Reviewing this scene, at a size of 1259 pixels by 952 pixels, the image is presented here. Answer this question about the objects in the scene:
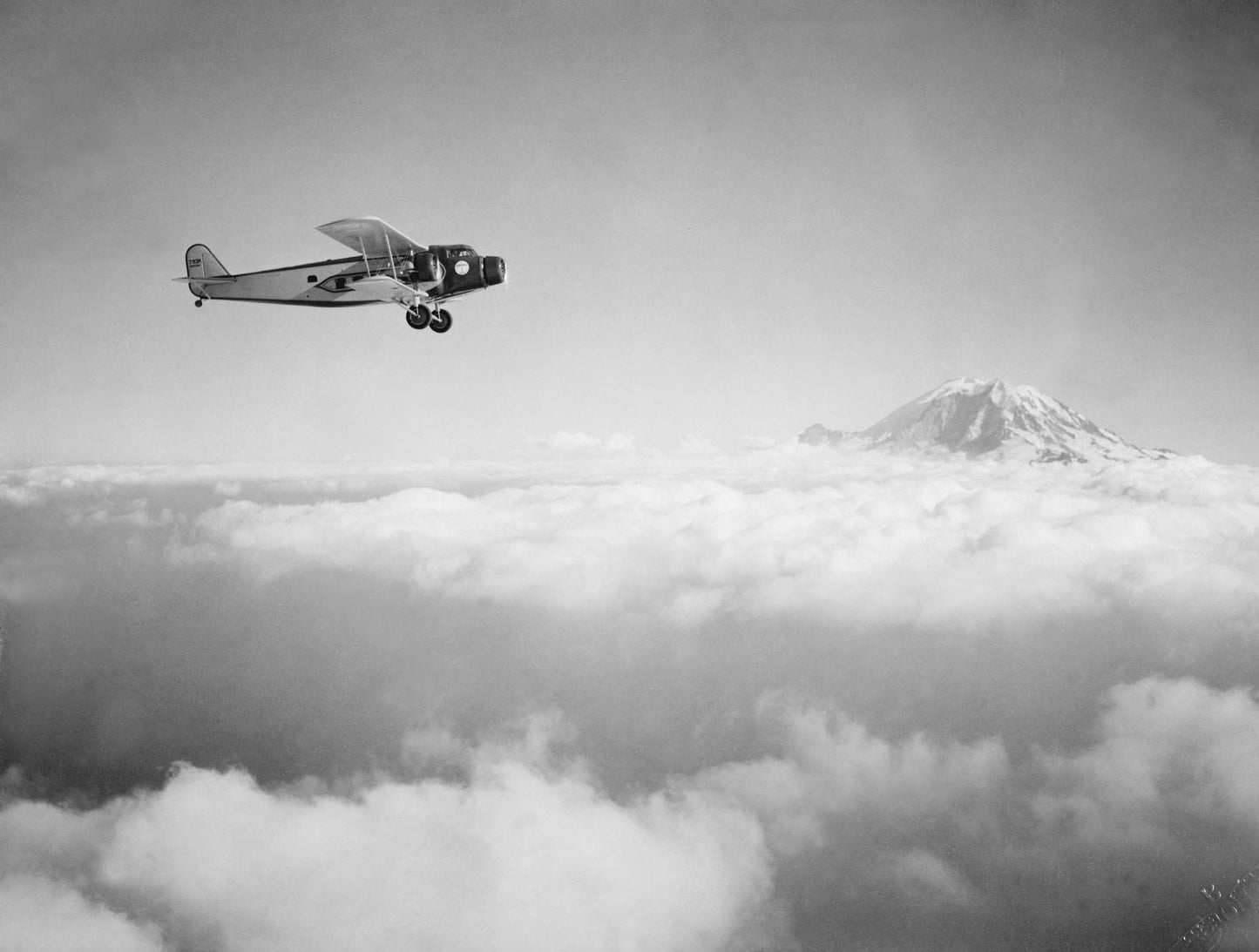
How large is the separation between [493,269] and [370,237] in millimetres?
3084

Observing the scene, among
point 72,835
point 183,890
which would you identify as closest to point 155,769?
point 72,835

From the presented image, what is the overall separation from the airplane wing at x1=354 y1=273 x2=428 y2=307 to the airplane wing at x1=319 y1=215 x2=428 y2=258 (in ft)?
1.01

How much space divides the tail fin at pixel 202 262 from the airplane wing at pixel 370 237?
4.76 m

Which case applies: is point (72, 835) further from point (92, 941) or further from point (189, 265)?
point (189, 265)

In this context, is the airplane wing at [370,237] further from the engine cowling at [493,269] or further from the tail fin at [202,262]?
the tail fin at [202,262]

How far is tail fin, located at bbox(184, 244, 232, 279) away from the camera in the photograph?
598 inches

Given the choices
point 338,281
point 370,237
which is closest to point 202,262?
point 338,281

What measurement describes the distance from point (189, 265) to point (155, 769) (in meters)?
260

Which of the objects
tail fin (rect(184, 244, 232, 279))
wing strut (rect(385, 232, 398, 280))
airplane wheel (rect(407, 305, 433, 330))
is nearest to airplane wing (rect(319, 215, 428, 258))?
wing strut (rect(385, 232, 398, 280))

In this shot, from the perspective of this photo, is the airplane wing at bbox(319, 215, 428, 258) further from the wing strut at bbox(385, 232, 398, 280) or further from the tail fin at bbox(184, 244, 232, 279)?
the tail fin at bbox(184, 244, 232, 279)

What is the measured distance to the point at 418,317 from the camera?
14.4m

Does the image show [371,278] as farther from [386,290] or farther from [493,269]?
[493,269]

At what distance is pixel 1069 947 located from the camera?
185000 millimetres

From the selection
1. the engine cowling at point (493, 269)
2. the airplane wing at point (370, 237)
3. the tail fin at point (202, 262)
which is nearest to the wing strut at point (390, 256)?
the airplane wing at point (370, 237)
